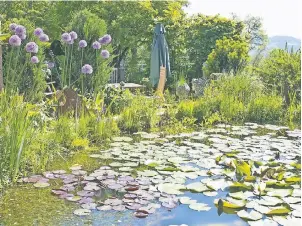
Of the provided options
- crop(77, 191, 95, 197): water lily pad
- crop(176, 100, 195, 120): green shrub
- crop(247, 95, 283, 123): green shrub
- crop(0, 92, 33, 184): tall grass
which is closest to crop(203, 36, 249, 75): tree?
crop(247, 95, 283, 123): green shrub

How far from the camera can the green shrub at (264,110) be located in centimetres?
730

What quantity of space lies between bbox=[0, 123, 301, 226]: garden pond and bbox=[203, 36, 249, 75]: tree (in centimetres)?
524

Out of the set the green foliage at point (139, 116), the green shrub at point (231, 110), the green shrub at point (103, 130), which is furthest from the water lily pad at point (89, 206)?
the green shrub at point (231, 110)

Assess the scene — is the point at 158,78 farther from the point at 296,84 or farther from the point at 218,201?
the point at 218,201

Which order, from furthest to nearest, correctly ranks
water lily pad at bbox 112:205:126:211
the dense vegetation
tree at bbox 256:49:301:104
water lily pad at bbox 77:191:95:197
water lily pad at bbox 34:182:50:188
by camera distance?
1. tree at bbox 256:49:301:104
2. the dense vegetation
3. water lily pad at bbox 34:182:50:188
4. water lily pad at bbox 77:191:95:197
5. water lily pad at bbox 112:205:126:211

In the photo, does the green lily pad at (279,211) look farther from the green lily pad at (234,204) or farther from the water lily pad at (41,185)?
the water lily pad at (41,185)

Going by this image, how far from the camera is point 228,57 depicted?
9.96 metres

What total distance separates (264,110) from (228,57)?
290 centimetres

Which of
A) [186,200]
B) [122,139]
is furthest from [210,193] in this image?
[122,139]

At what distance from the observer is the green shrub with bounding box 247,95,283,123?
24.0 ft

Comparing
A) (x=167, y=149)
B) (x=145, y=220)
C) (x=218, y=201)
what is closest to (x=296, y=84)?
(x=167, y=149)

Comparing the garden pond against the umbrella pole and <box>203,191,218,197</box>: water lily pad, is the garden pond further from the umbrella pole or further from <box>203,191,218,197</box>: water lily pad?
the umbrella pole

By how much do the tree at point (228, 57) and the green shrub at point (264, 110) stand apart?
249 centimetres

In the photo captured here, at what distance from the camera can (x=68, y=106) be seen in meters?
5.77
